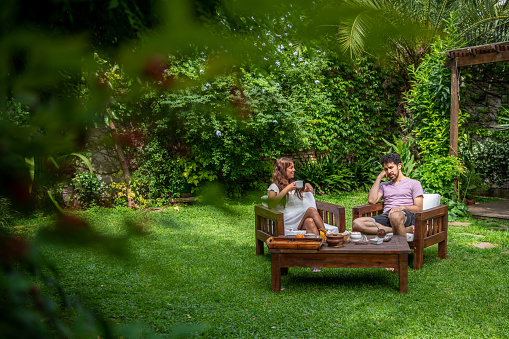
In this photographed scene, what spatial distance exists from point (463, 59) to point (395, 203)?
3.79 m

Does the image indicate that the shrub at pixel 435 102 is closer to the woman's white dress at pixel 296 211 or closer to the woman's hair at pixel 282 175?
the woman's white dress at pixel 296 211

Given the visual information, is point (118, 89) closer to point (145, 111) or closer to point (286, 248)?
point (145, 111)

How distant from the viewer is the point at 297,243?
3988mm

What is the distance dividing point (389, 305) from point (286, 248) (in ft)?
3.18

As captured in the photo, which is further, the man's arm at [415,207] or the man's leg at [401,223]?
the man's arm at [415,207]

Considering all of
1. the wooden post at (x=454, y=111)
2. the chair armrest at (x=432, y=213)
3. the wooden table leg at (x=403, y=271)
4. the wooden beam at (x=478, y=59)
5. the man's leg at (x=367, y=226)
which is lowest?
the wooden table leg at (x=403, y=271)

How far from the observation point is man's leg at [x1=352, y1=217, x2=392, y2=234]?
16.3 feet

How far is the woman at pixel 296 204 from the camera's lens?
489cm

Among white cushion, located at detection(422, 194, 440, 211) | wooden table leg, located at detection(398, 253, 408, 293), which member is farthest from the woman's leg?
white cushion, located at detection(422, 194, 440, 211)

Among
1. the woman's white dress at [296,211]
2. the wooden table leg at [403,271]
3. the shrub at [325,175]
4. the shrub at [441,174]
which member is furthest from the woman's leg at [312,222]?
the shrub at [325,175]

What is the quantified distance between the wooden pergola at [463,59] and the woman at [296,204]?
389 centimetres

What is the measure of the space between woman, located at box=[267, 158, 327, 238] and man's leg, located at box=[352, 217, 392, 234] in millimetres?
405

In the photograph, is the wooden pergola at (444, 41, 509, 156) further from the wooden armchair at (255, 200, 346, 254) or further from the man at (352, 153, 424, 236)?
the wooden armchair at (255, 200, 346, 254)

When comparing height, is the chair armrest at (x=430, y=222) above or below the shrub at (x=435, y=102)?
A: below
